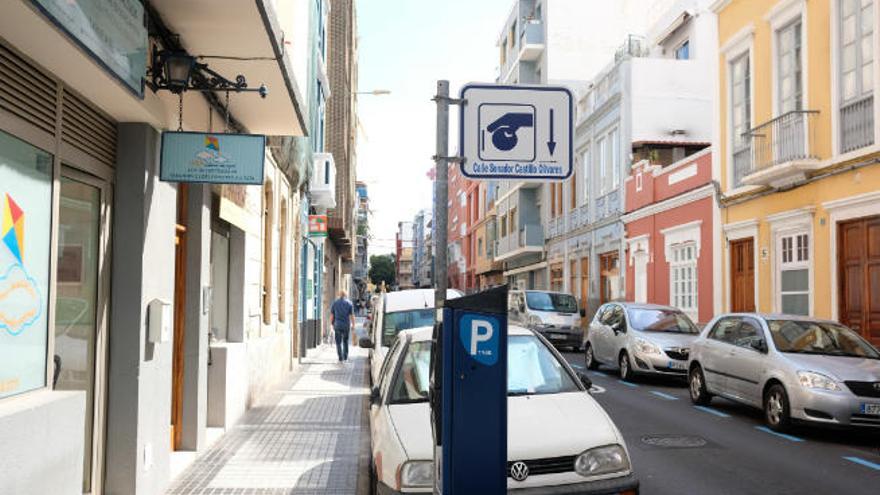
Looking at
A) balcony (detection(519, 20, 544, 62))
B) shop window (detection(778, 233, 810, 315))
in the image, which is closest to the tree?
balcony (detection(519, 20, 544, 62))

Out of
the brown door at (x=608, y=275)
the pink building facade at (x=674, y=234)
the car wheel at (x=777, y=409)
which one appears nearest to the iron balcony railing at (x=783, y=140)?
the pink building facade at (x=674, y=234)

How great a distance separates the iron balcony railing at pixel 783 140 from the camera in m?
16.0

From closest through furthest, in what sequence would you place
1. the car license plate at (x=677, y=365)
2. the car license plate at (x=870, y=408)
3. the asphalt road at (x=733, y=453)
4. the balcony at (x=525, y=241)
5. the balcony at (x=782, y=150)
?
1. the asphalt road at (x=733, y=453)
2. the car license plate at (x=870, y=408)
3. the car license plate at (x=677, y=365)
4. the balcony at (x=782, y=150)
5. the balcony at (x=525, y=241)

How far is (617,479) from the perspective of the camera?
5125 mm

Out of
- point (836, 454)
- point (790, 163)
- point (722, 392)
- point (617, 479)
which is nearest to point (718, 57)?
point (790, 163)

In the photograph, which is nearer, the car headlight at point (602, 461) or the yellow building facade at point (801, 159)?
the car headlight at point (602, 461)

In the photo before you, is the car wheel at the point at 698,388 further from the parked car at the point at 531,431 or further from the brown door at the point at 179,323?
the brown door at the point at 179,323

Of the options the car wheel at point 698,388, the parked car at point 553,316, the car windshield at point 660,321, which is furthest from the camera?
the parked car at point 553,316

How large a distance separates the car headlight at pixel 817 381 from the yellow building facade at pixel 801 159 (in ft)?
18.0

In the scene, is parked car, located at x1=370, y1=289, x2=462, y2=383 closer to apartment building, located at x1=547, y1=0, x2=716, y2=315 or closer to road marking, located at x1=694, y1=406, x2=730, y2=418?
road marking, located at x1=694, y1=406, x2=730, y2=418

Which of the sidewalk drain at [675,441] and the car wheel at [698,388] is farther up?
the car wheel at [698,388]

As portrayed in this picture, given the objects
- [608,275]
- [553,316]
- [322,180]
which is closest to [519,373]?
[322,180]

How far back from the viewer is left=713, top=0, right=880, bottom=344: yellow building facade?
47.8 ft

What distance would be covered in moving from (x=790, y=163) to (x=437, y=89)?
13.9 metres
